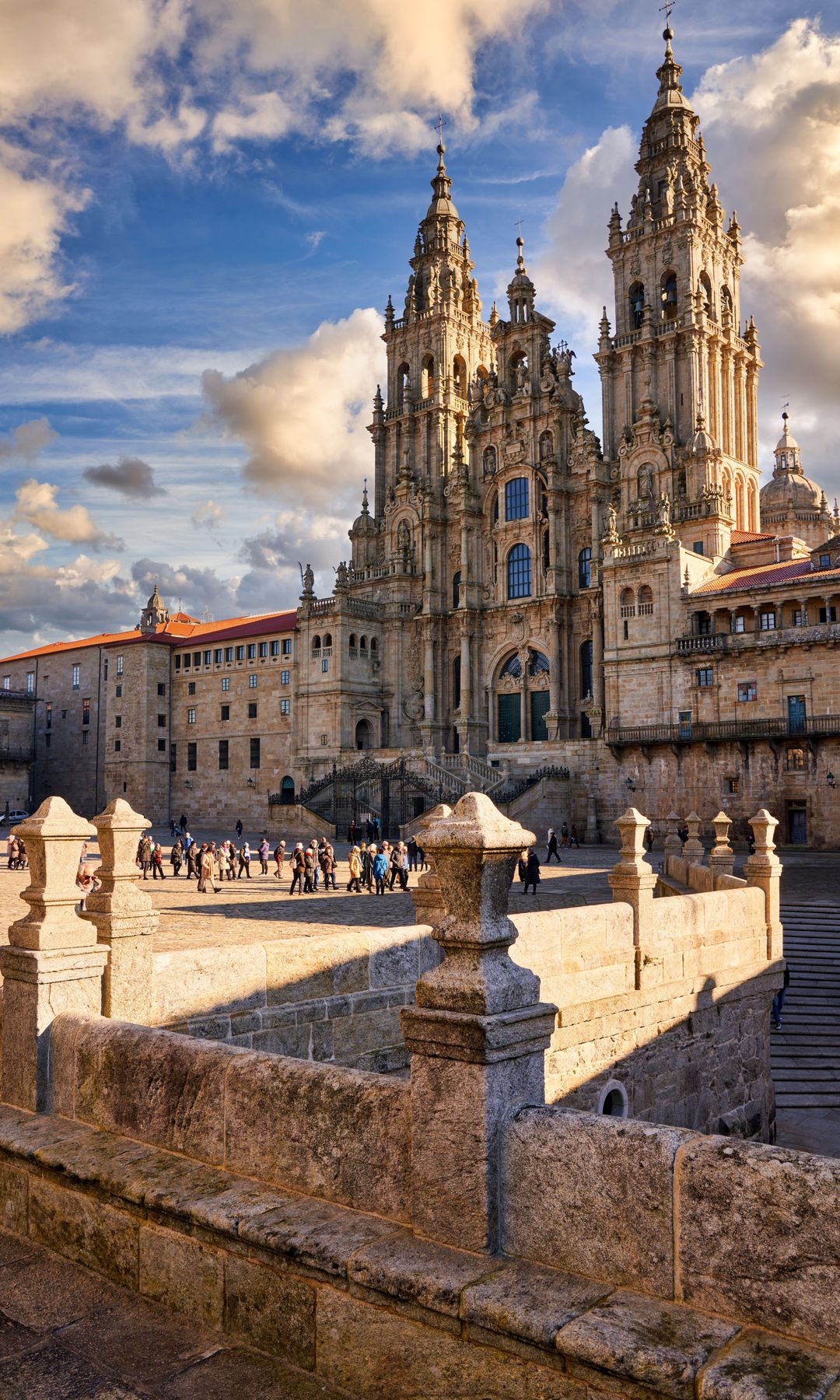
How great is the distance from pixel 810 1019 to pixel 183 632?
A: 6215 cm

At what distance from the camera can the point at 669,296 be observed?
52.5 meters

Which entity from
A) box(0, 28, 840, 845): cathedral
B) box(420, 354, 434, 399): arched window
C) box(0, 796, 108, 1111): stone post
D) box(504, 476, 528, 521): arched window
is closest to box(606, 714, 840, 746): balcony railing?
box(0, 28, 840, 845): cathedral

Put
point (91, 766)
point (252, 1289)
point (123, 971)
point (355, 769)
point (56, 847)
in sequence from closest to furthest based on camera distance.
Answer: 1. point (252, 1289)
2. point (56, 847)
3. point (123, 971)
4. point (355, 769)
5. point (91, 766)

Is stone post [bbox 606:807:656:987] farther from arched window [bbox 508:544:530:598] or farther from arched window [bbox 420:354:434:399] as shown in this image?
arched window [bbox 420:354:434:399]

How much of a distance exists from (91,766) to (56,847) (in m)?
65.0

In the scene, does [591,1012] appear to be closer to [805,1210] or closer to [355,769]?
[805,1210]

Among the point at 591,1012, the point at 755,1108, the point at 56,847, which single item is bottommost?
the point at 755,1108

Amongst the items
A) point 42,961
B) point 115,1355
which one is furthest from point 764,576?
point 115,1355

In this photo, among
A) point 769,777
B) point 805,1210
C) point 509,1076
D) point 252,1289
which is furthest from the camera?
point 769,777

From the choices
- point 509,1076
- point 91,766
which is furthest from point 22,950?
point 91,766

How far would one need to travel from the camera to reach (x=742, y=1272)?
333 cm

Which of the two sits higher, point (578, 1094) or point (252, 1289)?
point (252, 1289)

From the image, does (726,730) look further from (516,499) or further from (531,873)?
(516,499)

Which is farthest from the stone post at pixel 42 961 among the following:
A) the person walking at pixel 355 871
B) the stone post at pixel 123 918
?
the person walking at pixel 355 871
